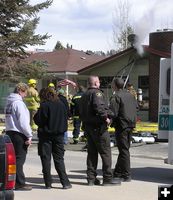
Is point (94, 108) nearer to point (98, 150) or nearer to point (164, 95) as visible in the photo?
point (98, 150)

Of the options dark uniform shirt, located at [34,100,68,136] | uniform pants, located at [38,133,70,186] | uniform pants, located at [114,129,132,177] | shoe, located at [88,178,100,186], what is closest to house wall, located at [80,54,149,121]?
uniform pants, located at [114,129,132,177]

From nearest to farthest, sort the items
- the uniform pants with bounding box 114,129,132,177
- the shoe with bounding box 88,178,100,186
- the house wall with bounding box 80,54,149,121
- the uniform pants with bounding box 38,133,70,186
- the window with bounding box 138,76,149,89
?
the uniform pants with bounding box 38,133,70,186 < the shoe with bounding box 88,178,100,186 < the uniform pants with bounding box 114,129,132,177 < the house wall with bounding box 80,54,149,121 < the window with bounding box 138,76,149,89

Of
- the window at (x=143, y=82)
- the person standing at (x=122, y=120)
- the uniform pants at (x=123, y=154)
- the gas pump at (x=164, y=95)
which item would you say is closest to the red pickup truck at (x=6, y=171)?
the person standing at (x=122, y=120)

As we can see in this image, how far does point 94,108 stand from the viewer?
9609mm

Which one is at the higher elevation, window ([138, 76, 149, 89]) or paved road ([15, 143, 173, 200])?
window ([138, 76, 149, 89])

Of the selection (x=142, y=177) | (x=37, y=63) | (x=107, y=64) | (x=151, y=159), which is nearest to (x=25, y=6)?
(x=37, y=63)

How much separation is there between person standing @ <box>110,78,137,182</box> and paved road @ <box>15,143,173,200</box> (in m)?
0.35

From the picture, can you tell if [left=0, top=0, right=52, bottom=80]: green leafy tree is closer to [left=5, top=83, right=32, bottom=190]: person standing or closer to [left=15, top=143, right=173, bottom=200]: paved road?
[left=15, top=143, right=173, bottom=200]: paved road

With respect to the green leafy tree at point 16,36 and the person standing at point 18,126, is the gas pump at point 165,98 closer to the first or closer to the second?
the person standing at point 18,126

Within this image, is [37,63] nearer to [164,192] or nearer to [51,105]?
[51,105]

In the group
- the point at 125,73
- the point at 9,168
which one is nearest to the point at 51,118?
the point at 9,168

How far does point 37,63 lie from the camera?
32875 mm

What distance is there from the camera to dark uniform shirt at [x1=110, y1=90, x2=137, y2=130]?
400 inches

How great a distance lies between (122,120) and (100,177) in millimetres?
1407
